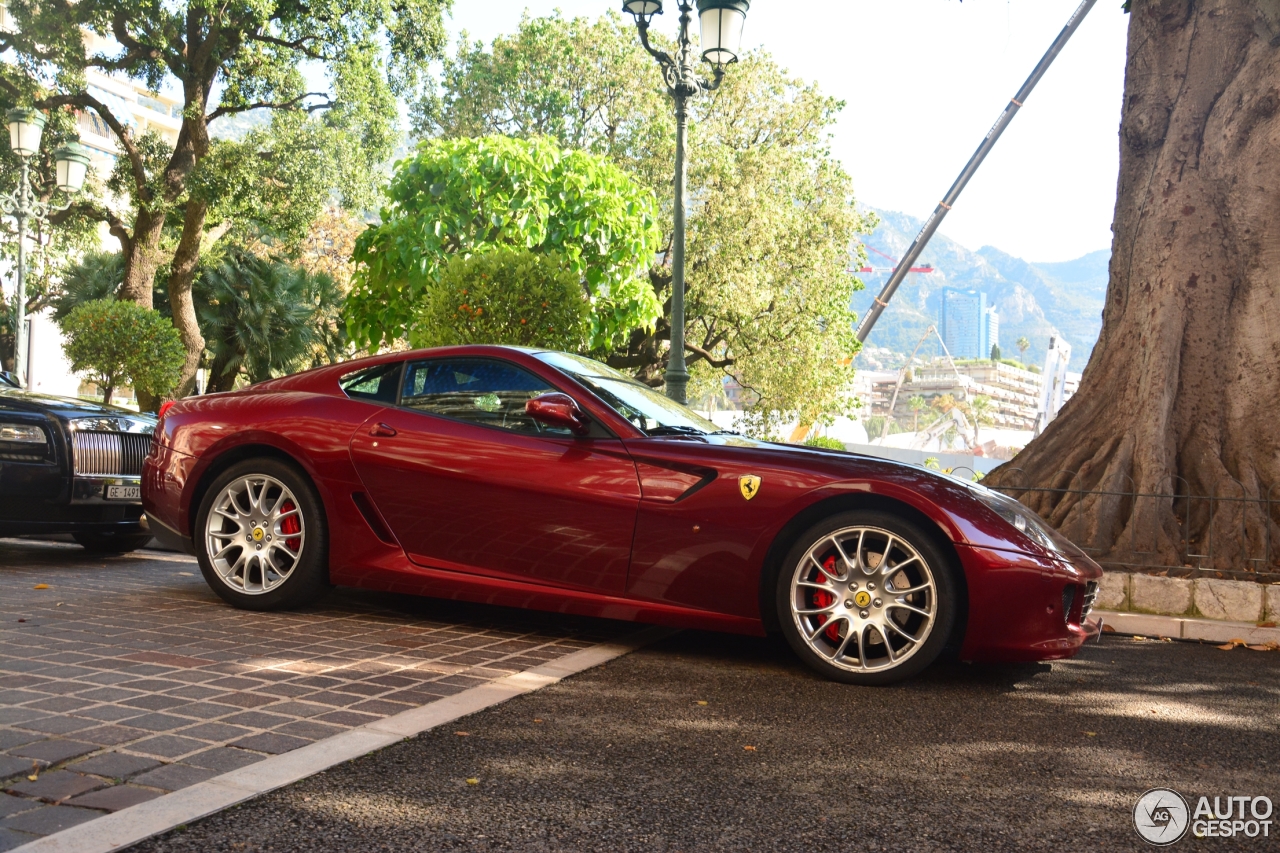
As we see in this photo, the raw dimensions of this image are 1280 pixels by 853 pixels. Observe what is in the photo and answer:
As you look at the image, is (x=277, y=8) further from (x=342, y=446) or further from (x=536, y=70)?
(x=342, y=446)

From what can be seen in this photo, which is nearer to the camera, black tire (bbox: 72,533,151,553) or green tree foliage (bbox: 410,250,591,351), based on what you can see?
black tire (bbox: 72,533,151,553)

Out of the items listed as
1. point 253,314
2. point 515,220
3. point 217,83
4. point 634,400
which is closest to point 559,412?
point 634,400

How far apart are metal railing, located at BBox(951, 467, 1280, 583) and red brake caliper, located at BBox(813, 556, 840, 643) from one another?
11.2ft

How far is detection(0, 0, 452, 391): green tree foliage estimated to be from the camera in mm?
19609

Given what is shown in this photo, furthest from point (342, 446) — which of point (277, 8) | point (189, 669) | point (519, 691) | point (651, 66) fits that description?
point (651, 66)

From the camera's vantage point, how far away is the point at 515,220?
18828mm

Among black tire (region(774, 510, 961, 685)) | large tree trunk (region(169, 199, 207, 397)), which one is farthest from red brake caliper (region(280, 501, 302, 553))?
large tree trunk (region(169, 199, 207, 397))

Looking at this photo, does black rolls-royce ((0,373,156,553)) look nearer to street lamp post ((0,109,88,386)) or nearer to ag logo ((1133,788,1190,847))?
ag logo ((1133,788,1190,847))

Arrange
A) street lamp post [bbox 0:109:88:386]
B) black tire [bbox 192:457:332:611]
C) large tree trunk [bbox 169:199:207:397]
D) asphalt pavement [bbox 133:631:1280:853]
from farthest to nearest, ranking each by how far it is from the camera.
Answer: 1. large tree trunk [bbox 169:199:207:397]
2. street lamp post [bbox 0:109:88:386]
3. black tire [bbox 192:457:332:611]
4. asphalt pavement [bbox 133:631:1280:853]

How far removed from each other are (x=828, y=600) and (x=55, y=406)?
5383mm

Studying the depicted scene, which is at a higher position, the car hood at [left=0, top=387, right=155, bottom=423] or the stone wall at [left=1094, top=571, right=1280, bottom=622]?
the car hood at [left=0, top=387, right=155, bottom=423]

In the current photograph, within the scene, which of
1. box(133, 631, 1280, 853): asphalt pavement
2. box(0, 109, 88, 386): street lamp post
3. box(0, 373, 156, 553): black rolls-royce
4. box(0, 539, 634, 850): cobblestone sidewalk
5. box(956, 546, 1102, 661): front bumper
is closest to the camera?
box(133, 631, 1280, 853): asphalt pavement

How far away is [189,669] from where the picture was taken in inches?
153

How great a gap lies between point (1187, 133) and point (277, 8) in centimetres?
1739
